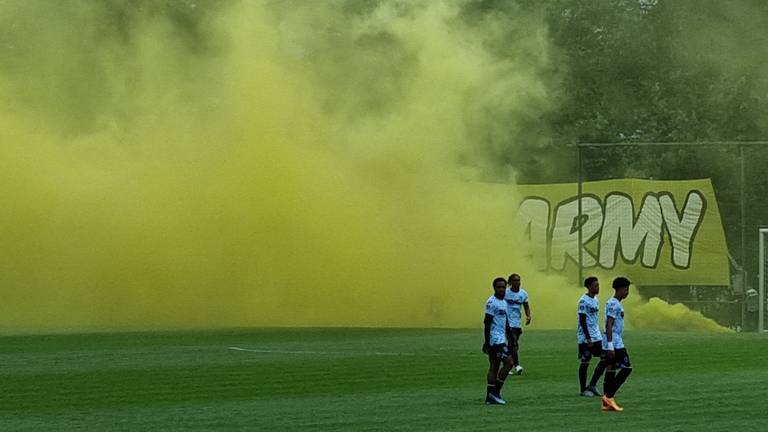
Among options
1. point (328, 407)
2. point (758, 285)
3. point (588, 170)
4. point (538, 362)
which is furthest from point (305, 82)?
point (328, 407)

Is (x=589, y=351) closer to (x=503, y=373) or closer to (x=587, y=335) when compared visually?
(x=587, y=335)

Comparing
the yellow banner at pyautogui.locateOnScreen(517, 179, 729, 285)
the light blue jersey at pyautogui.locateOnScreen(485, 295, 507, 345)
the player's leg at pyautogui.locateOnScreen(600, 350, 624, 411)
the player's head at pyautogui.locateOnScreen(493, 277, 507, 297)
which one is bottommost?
the player's leg at pyautogui.locateOnScreen(600, 350, 624, 411)

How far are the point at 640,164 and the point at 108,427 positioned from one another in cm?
3406

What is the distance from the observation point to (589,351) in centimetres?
2367

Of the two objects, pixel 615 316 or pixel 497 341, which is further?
pixel 497 341

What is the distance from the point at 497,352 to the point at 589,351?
2043 millimetres

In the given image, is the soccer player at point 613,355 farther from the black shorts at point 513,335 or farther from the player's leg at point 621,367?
the black shorts at point 513,335

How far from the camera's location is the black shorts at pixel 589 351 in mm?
23656

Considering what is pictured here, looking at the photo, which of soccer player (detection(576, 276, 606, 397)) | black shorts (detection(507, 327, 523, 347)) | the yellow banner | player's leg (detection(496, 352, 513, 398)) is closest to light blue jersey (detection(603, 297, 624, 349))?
player's leg (detection(496, 352, 513, 398))

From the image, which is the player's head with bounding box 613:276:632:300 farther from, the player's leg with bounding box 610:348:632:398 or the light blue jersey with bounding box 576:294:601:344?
the light blue jersey with bounding box 576:294:601:344

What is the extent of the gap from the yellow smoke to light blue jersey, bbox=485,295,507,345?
22.9m

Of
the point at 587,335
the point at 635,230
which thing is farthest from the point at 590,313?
the point at 635,230

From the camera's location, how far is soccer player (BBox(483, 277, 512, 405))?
22.1 m

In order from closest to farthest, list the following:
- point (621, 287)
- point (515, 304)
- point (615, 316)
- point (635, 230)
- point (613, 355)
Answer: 1. point (621, 287)
2. point (613, 355)
3. point (615, 316)
4. point (515, 304)
5. point (635, 230)
